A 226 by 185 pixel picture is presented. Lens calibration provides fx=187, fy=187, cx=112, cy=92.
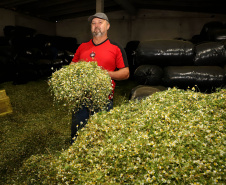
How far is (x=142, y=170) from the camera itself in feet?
3.86

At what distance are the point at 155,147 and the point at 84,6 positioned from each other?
12.2 meters

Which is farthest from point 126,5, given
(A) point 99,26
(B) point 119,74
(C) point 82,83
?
(C) point 82,83

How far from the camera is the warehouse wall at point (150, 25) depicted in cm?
1212

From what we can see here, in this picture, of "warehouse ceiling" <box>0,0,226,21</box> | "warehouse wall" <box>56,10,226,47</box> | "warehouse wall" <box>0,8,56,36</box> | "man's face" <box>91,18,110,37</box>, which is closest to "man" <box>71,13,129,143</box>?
"man's face" <box>91,18,110,37</box>

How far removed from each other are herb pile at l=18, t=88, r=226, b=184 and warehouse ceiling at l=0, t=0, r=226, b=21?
380 inches

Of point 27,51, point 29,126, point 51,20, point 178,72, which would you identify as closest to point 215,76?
point 178,72

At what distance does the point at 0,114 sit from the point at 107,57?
358 cm

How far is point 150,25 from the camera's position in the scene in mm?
13133

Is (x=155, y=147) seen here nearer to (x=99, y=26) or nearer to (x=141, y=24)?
(x=99, y=26)

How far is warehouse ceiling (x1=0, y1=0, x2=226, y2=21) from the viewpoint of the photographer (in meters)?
9.72

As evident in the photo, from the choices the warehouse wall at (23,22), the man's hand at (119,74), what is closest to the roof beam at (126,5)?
the warehouse wall at (23,22)

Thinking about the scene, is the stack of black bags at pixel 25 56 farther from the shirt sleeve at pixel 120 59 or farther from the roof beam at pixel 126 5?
the shirt sleeve at pixel 120 59

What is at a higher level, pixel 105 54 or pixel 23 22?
pixel 23 22

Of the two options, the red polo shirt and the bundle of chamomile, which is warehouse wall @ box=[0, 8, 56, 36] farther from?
the bundle of chamomile
